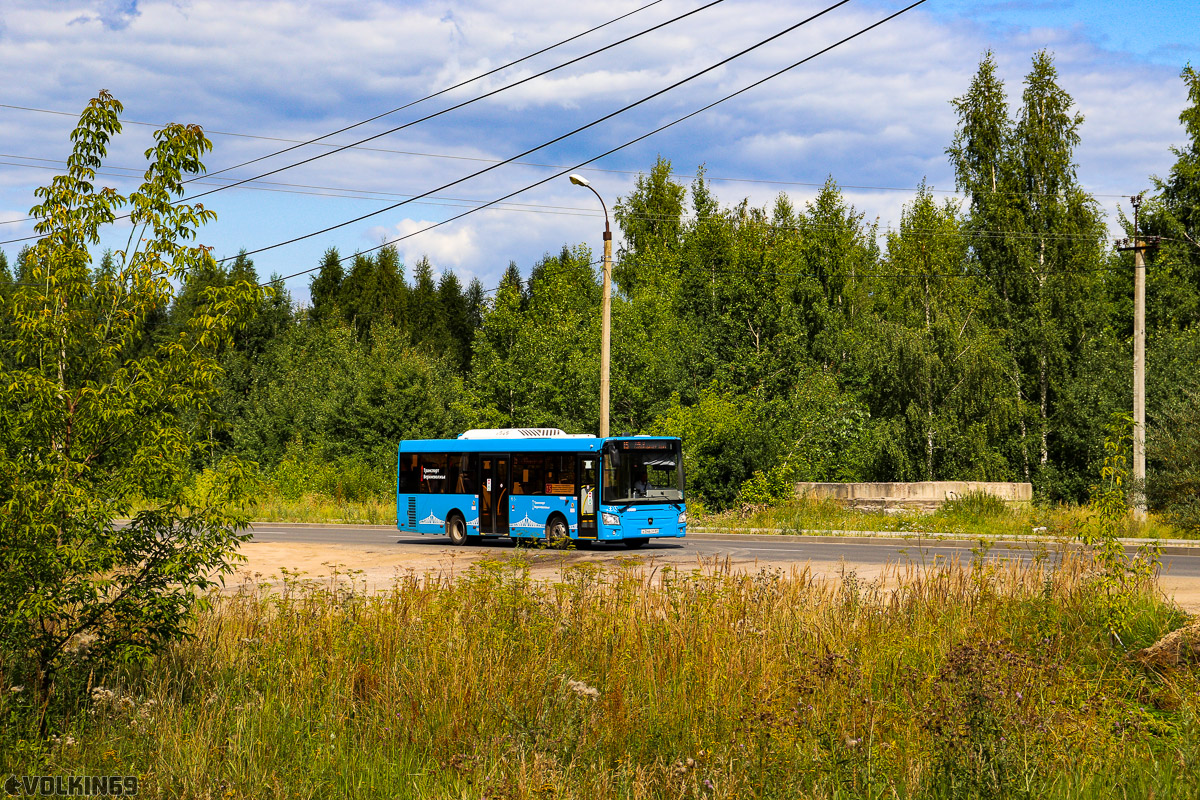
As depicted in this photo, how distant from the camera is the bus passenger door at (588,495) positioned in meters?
23.8

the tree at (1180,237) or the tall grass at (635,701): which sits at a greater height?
the tree at (1180,237)

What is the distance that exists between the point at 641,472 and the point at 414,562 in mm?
6333

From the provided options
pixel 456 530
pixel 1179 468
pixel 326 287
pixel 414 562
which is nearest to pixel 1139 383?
pixel 1179 468

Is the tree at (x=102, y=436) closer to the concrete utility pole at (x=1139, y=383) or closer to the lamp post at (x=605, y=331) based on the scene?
the lamp post at (x=605, y=331)

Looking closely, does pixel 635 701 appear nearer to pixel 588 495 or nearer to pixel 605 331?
pixel 588 495

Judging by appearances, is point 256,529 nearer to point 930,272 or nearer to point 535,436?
point 535,436

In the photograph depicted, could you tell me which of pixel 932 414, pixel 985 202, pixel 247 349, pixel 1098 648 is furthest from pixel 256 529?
pixel 247 349

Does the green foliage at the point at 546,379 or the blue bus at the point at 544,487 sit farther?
the green foliage at the point at 546,379

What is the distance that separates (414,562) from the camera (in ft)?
64.7

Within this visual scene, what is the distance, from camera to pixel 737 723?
6402 mm

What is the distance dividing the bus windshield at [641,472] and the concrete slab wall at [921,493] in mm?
8618

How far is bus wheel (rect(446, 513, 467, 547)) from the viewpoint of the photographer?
26.7m

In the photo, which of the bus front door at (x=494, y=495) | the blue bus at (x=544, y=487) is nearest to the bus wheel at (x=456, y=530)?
the blue bus at (x=544, y=487)

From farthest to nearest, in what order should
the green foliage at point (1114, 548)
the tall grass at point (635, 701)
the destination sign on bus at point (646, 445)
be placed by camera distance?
the destination sign on bus at point (646, 445) → the green foliage at point (1114, 548) → the tall grass at point (635, 701)
